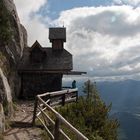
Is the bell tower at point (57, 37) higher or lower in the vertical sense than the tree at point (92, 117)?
higher

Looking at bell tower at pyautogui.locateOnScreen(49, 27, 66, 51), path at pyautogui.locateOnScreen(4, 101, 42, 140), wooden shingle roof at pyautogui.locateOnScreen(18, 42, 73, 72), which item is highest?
bell tower at pyautogui.locateOnScreen(49, 27, 66, 51)

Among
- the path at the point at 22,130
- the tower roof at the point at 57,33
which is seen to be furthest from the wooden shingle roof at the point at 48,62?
the path at the point at 22,130

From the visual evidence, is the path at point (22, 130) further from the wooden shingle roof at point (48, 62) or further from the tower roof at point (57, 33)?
the tower roof at point (57, 33)

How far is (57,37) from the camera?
43906 millimetres

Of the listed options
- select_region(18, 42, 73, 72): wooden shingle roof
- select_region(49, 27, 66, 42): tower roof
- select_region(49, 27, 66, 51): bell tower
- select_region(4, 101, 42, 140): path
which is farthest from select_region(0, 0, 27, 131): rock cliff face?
select_region(4, 101, 42, 140): path

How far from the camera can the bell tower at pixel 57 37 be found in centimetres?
4294

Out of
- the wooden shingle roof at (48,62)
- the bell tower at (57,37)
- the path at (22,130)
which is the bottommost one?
the path at (22,130)

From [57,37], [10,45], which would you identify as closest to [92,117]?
[10,45]

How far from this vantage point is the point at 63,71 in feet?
125

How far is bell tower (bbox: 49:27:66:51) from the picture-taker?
42938 millimetres

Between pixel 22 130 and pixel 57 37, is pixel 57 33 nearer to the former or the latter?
pixel 57 37

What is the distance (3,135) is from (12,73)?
18.6 metres

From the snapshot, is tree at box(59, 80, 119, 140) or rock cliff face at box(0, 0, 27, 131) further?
rock cliff face at box(0, 0, 27, 131)

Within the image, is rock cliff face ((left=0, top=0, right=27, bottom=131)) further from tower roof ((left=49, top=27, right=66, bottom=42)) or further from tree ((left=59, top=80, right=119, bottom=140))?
tree ((left=59, top=80, right=119, bottom=140))
